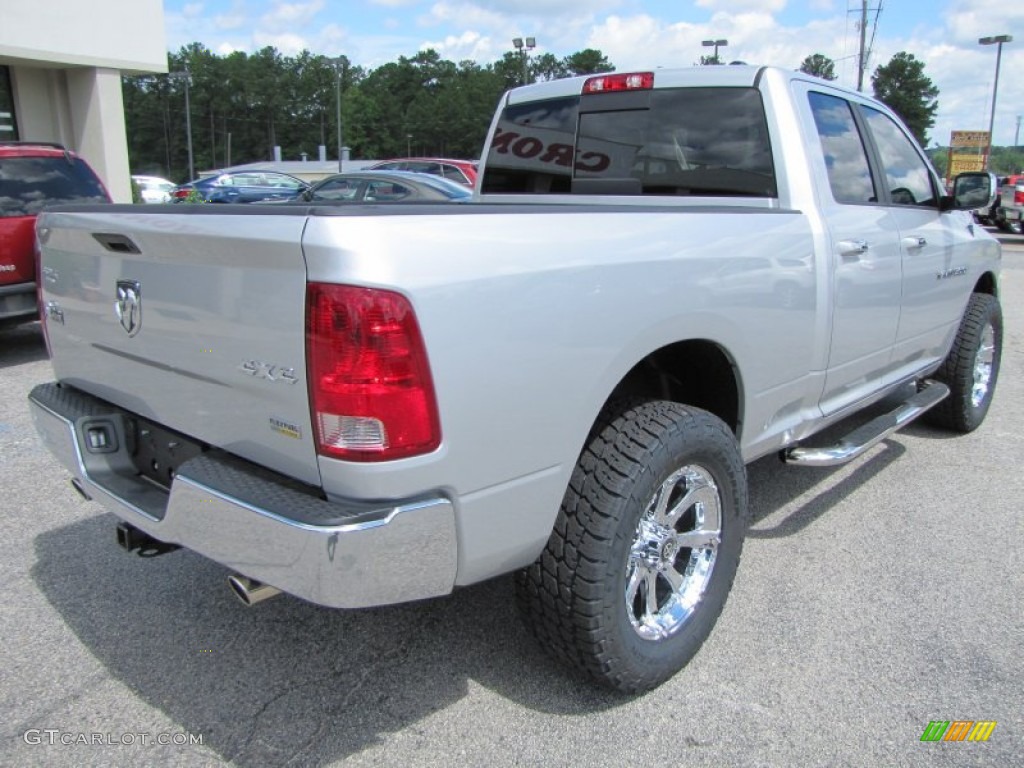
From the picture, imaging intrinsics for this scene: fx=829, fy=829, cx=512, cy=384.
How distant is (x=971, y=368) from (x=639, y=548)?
347cm

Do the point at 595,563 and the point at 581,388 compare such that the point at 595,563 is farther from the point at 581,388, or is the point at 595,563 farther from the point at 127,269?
the point at 127,269

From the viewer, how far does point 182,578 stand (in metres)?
3.35

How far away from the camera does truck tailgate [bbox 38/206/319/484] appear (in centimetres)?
194

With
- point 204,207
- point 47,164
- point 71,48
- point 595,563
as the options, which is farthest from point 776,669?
point 71,48

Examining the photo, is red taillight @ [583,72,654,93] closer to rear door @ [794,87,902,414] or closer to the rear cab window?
the rear cab window

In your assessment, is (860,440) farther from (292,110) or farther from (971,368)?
(292,110)

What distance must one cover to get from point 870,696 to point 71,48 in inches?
625

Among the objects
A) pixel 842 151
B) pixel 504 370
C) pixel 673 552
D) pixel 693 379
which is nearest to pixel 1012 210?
pixel 842 151

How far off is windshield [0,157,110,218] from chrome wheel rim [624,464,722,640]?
260 inches

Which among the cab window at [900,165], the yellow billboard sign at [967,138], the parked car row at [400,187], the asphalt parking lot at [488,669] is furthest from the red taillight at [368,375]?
the yellow billboard sign at [967,138]

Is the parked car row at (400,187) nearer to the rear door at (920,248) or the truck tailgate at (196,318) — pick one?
the rear door at (920,248)

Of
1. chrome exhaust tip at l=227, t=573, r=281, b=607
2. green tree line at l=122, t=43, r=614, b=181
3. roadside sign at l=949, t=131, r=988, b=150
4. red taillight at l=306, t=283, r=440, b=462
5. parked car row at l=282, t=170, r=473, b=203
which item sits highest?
green tree line at l=122, t=43, r=614, b=181

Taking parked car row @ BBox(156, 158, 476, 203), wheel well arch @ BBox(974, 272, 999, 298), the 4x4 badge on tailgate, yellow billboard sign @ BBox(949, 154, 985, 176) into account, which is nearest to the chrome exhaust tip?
the 4x4 badge on tailgate

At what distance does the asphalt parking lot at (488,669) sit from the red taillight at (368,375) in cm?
31
